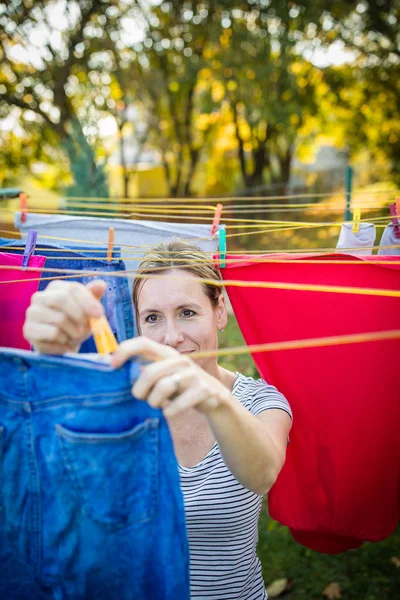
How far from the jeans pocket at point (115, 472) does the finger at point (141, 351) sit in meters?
0.15

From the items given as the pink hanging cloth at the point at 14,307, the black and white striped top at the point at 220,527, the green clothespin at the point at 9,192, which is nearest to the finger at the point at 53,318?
the black and white striped top at the point at 220,527

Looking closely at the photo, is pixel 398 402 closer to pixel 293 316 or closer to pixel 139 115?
pixel 293 316

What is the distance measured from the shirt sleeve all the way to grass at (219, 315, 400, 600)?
1.43m

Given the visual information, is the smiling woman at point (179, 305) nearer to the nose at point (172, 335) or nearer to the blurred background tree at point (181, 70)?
the nose at point (172, 335)

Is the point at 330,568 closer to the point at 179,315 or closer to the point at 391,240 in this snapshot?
the point at 391,240

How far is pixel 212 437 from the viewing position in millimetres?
1295

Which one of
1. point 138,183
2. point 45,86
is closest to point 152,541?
point 45,86

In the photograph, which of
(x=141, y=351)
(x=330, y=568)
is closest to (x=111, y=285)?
(x=141, y=351)

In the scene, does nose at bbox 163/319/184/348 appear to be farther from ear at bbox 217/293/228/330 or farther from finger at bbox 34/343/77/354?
finger at bbox 34/343/77/354

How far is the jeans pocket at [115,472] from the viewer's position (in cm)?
90

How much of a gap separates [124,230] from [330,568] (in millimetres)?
1895

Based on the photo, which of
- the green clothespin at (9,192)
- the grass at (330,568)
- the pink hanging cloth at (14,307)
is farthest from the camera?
the green clothespin at (9,192)

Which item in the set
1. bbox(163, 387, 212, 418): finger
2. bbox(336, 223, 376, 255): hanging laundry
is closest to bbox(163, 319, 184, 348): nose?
bbox(163, 387, 212, 418): finger

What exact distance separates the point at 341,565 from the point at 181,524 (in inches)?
75.5
